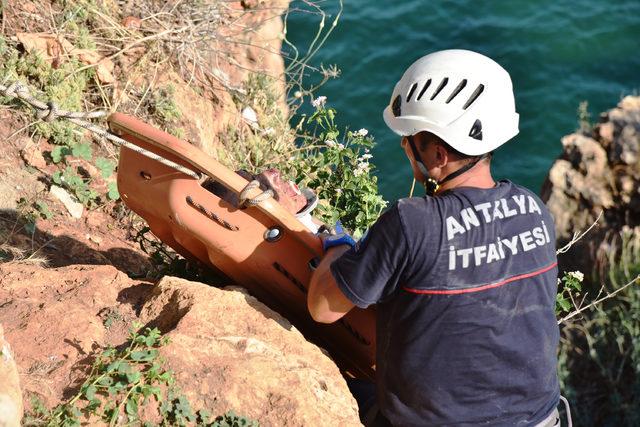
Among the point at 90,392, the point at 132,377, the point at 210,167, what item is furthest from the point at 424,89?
the point at 90,392

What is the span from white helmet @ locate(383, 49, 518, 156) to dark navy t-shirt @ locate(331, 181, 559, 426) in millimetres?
225

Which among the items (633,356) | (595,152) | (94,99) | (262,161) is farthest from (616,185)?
(94,99)

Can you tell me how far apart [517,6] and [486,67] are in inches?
392

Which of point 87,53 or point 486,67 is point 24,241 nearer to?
point 87,53

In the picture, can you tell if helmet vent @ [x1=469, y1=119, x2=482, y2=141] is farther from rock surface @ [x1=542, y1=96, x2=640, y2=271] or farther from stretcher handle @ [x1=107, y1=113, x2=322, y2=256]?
rock surface @ [x1=542, y1=96, x2=640, y2=271]

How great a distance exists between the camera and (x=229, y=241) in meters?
3.56

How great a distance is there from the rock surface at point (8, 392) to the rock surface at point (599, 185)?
20.0ft

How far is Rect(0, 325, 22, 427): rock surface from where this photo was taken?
2.65 m

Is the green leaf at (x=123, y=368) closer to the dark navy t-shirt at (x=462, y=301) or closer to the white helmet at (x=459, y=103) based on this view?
the dark navy t-shirt at (x=462, y=301)

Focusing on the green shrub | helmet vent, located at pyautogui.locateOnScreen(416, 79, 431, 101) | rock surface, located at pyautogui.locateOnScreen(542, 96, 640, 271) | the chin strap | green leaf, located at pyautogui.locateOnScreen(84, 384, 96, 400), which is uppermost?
helmet vent, located at pyautogui.locateOnScreen(416, 79, 431, 101)

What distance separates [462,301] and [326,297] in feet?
1.65

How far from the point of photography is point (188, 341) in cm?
319

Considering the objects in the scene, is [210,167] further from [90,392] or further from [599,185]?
[599,185]

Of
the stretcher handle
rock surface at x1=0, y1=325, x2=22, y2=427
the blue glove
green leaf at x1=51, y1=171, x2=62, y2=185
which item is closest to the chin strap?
the blue glove
